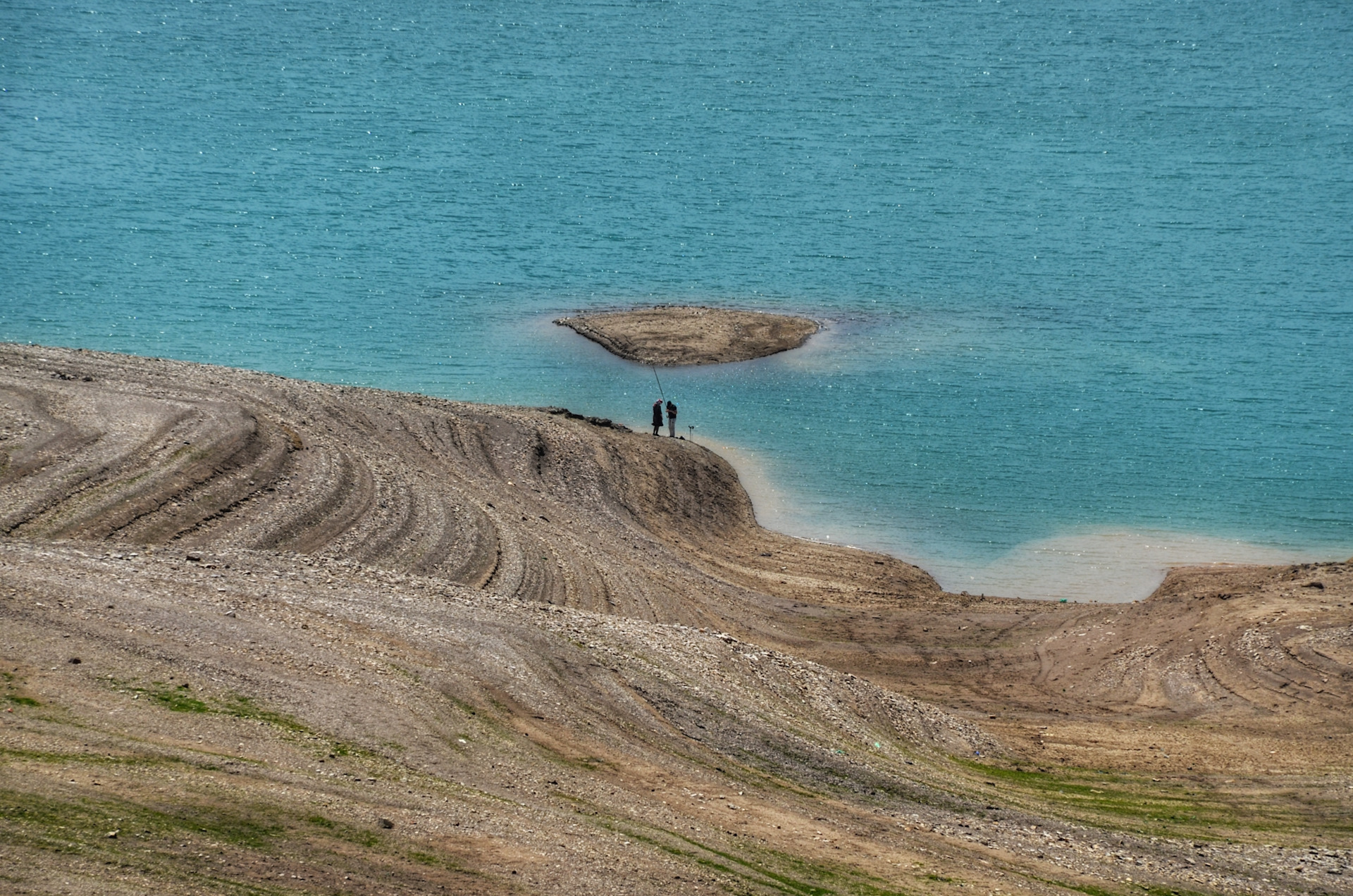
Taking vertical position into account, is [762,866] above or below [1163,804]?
below

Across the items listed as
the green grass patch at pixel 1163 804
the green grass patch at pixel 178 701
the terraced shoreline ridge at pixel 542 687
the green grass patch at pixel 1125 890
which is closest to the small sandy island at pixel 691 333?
the terraced shoreline ridge at pixel 542 687

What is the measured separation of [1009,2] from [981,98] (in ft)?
105

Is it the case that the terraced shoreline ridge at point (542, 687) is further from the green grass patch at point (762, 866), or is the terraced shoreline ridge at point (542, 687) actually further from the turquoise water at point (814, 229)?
the turquoise water at point (814, 229)

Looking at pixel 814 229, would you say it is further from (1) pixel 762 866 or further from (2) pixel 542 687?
(1) pixel 762 866

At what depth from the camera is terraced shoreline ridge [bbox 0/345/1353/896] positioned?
19781mm

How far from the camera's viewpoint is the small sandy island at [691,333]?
6347 centimetres

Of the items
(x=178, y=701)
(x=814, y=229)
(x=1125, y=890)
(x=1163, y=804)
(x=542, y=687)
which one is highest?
(x=814, y=229)

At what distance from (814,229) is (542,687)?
61.0 metres

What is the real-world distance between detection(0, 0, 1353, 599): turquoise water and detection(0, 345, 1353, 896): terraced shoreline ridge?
8301mm

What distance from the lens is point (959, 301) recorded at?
71875 millimetres

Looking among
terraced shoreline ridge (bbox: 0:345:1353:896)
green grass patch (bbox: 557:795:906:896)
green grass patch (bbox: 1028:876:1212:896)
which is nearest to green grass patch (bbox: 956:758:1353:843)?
terraced shoreline ridge (bbox: 0:345:1353:896)

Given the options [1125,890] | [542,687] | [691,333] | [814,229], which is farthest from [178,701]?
[814,229]

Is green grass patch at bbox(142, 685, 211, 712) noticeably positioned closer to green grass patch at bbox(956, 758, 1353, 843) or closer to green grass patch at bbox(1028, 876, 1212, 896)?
green grass patch at bbox(1028, 876, 1212, 896)

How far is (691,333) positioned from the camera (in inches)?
2581
